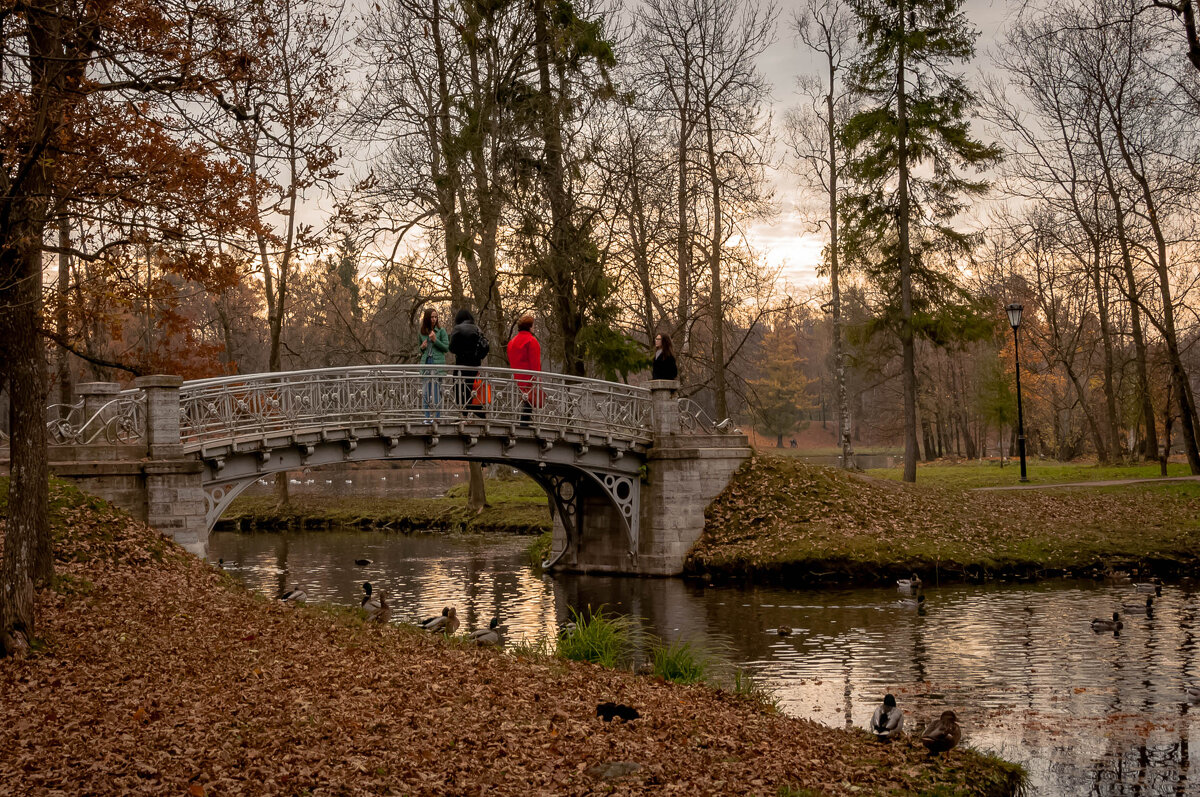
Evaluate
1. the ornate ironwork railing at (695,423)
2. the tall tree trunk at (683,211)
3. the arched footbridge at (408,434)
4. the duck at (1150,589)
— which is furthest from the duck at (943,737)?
the tall tree trunk at (683,211)

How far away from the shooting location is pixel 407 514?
32375mm

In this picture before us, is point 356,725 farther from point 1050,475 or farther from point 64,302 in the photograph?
point 1050,475

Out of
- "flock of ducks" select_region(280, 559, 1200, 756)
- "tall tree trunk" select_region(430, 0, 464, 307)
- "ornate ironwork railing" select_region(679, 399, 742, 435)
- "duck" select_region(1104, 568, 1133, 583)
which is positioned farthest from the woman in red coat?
"duck" select_region(1104, 568, 1133, 583)

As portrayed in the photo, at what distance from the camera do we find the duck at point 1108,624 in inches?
571

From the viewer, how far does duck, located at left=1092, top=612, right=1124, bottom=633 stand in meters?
14.5

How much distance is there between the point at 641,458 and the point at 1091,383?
36.6m

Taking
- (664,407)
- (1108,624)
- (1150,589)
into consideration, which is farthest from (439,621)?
(1150,589)

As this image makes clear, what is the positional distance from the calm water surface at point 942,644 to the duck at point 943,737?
0.72 metres

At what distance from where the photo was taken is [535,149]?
24.5 meters

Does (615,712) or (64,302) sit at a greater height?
(64,302)

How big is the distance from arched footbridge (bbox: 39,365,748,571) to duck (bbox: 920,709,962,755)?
10767 millimetres

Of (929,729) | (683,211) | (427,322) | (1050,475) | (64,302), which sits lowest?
(929,729)

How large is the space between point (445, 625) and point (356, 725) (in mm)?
5868

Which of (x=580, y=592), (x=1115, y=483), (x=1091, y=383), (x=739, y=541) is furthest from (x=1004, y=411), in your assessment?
(x=580, y=592)
